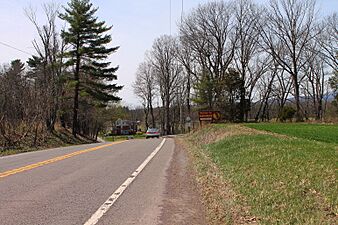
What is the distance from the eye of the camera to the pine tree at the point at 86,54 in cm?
4322

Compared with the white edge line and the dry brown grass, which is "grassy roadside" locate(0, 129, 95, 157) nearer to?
the white edge line

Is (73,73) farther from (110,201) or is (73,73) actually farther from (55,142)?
(110,201)

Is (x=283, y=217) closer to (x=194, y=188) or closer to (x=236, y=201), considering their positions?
(x=236, y=201)

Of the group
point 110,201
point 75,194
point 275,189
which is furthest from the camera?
point 75,194

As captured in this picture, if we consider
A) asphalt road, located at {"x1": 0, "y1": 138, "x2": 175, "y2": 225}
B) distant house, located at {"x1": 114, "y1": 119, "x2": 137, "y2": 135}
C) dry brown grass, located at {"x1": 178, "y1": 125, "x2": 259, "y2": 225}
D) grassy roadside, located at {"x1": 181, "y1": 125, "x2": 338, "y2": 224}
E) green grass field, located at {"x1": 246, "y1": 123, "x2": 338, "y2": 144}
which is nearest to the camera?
grassy roadside, located at {"x1": 181, "y1": 125, "x2": 338, "y2": 224}

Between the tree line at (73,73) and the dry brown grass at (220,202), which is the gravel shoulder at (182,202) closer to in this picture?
the dry brown grass at (220,202)

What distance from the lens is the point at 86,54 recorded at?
4391 centimetres

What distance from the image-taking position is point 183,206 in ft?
25.6

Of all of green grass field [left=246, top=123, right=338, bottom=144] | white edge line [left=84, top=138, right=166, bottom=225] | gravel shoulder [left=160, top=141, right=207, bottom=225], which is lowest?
gravel shoulder [left=160, top=141, right=207, bottom=225]

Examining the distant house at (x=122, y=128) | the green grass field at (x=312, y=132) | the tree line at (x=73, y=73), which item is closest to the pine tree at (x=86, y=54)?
the tree line at (x=73, y=73)

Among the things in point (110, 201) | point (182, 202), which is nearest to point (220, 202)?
point (182, 202)

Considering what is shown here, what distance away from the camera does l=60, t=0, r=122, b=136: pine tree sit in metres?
43.2

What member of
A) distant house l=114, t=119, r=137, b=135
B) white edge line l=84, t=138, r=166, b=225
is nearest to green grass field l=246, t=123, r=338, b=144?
white edge line l=84, t=138, r=166, b=225

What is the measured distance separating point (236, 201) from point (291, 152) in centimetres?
475
